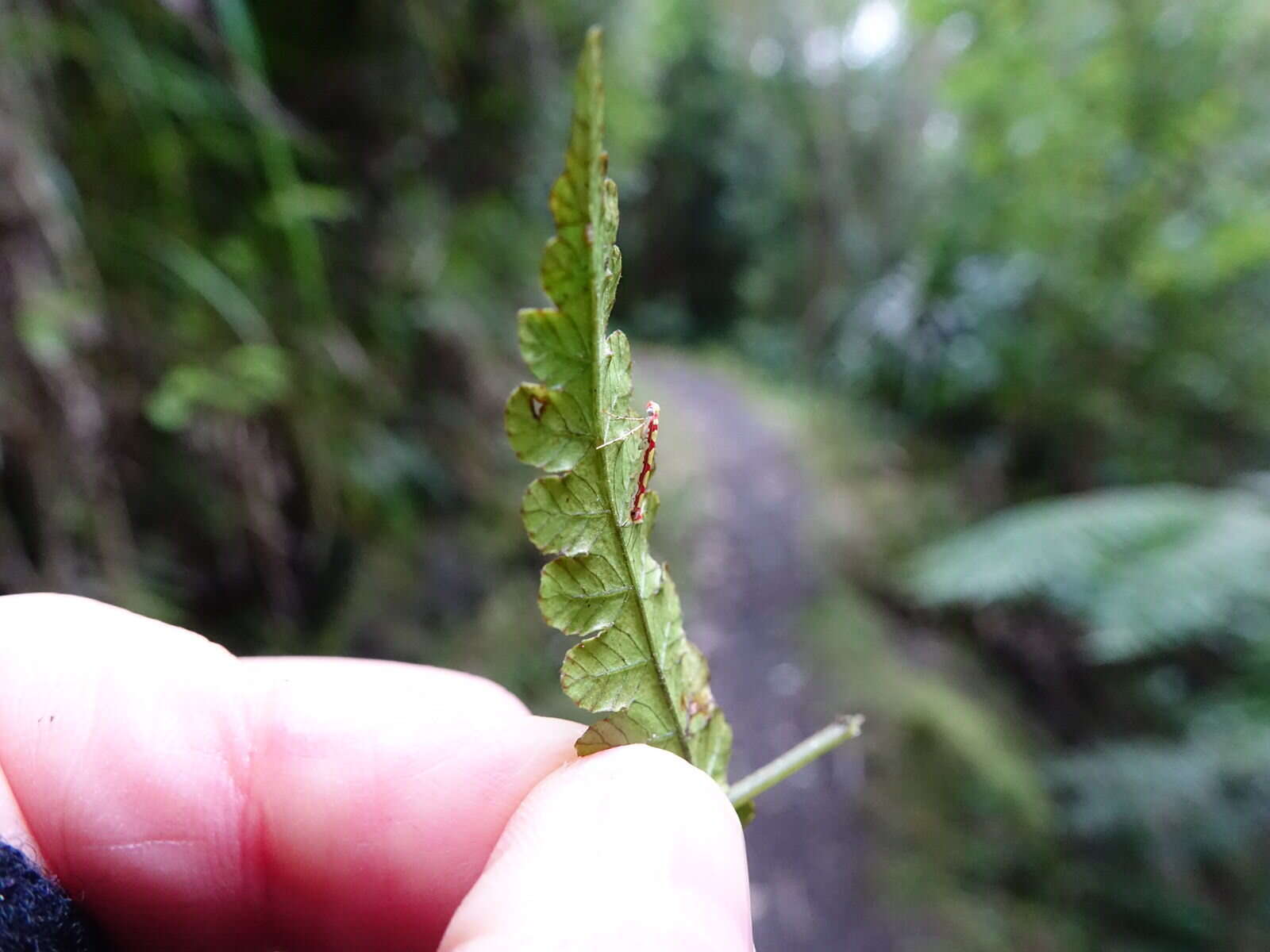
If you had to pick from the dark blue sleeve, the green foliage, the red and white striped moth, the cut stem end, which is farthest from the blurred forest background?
the cut stem end

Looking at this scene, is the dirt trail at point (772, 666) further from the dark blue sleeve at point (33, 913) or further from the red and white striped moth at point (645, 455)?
the red and white striped moth at point (645, 455)

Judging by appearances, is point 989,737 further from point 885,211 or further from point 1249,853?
point 885,211

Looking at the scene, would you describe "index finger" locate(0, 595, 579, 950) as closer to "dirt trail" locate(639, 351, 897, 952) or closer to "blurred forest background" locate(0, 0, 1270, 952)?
"blurred forest background" locate(0, 0, 1270, 952)

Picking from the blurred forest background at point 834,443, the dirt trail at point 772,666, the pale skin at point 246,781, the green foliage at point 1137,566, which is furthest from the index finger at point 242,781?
the green foliage at point 1137,566

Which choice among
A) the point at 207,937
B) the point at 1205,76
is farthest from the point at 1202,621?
the point at 1205,76

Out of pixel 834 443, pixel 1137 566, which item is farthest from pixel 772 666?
pixel 834 443

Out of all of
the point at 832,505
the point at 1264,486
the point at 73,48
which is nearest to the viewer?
the point at 73,48

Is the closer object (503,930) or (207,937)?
(503,930)
